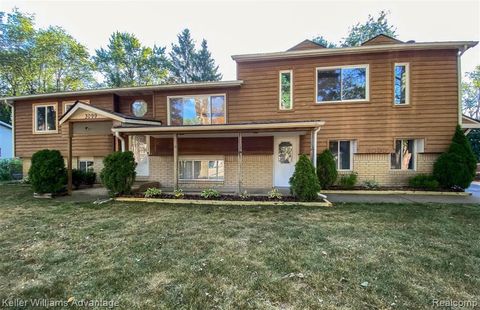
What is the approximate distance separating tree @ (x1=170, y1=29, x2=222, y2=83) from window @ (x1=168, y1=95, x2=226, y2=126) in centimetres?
2036

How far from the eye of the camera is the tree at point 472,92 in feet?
104

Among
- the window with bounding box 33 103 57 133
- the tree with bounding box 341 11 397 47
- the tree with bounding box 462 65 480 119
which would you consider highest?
the tree with bounding box 341 11 397 47

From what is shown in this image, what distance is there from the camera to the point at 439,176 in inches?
326

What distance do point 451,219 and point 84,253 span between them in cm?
760

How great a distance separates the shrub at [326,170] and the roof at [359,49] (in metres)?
4.15

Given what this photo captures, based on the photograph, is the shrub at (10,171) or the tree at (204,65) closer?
the shrub at (10,171)

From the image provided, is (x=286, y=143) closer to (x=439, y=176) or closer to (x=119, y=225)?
(x=439, y=176)

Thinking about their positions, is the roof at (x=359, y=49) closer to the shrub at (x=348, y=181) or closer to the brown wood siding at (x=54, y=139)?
the shrub at (x=348, y=181)

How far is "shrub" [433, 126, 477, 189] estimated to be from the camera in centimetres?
786

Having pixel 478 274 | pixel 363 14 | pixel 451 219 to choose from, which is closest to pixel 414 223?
pixel 451 219

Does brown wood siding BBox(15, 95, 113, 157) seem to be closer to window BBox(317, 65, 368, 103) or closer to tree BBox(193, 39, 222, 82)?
window BBox(317, 65, 368, 103)


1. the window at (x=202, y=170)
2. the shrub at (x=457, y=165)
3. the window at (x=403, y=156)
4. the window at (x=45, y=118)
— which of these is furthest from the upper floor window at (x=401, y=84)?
the window at (x=45, y=118)

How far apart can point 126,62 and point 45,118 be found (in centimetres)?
1873

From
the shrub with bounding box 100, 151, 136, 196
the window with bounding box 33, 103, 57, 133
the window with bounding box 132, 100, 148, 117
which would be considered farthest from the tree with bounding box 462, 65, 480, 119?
the window with bounding box 33, 103, 57, 133
